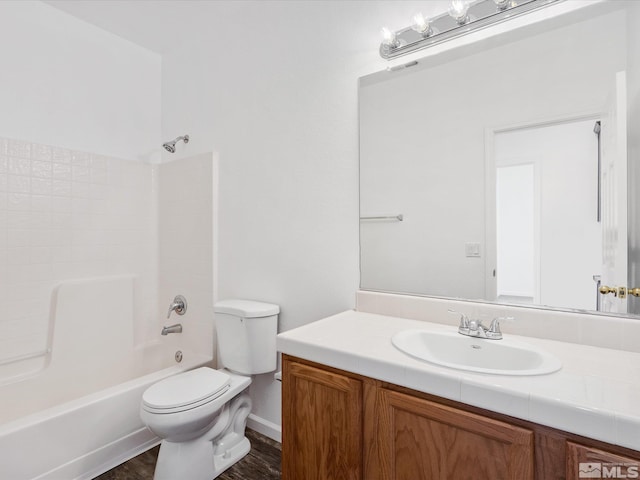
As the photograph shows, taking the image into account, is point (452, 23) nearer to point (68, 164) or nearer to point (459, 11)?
point (459, 11)

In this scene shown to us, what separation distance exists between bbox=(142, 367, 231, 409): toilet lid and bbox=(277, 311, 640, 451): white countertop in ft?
1.94

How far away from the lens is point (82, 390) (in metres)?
2.13

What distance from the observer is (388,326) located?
141 centimetres

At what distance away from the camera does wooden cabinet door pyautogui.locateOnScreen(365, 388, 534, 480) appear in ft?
2.71

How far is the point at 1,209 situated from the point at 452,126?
243 centimetres

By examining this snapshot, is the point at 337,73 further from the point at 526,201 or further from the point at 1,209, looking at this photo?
the point at 1,209

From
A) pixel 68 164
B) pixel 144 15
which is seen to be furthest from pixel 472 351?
pixel 144 15

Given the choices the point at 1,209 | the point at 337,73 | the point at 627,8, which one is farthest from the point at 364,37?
the point at 1,209

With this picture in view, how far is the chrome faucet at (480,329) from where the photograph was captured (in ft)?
3.99

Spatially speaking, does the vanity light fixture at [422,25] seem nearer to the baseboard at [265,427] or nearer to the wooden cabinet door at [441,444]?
the wooden cabinet door at [441,444]

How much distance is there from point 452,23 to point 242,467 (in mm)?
2306

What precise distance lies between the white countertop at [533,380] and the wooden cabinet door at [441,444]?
2.0 inches

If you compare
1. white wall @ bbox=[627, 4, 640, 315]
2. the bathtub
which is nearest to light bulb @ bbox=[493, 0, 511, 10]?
white wall @ bbox=[627, 4, 640, 315]

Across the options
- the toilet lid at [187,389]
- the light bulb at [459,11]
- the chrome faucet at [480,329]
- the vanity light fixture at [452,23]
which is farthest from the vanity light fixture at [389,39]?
the toilet lid at [187,389]
